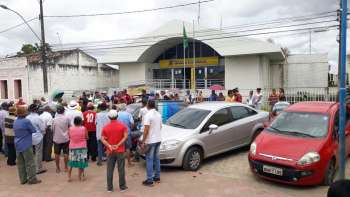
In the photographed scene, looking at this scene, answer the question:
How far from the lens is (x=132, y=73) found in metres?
30.4

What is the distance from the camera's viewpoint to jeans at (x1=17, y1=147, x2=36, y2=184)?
7.62 metres

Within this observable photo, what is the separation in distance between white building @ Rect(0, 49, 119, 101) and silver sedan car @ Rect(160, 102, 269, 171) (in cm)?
2301

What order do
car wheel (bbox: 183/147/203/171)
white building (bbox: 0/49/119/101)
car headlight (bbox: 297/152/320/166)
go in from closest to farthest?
car headlight (bbox: 297/152/320/166) → car wheel (bbox: 183/147/203/171) → white building (bbox: 0/49/119/101)

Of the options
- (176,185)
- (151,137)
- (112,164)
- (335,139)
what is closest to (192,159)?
(176,185)

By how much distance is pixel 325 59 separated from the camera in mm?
Answer: 31922

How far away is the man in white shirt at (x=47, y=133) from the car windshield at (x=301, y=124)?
560cm

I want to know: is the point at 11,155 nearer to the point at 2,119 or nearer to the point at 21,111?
the point at 2,119

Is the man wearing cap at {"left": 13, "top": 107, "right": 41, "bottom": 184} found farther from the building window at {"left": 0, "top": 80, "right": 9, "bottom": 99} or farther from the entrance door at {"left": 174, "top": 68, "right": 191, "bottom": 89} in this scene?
the building window at {"left": 0, "top": 80, "right": 9, "bottom": 99}

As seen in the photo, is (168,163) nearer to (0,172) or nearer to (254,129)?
(254,129)

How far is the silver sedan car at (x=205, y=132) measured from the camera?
8234 mm

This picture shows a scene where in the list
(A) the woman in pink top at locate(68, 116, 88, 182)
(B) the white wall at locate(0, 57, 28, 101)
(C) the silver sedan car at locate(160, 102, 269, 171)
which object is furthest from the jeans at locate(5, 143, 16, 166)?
(B) the white wall at locate(0, 57, 28, 101)

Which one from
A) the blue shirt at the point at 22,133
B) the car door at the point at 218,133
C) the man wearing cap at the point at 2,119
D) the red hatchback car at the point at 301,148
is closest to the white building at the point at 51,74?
the man wearing cap at the point at 2,119

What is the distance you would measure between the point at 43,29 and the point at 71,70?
38.5 feet

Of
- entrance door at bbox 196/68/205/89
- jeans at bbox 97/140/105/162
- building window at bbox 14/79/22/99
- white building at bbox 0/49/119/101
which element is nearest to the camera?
jeans at bbox 97/140/105/162
